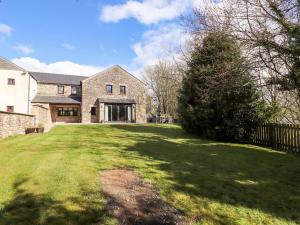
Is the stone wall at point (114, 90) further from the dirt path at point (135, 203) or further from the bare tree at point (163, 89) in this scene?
the dirt path at point (135, 203)

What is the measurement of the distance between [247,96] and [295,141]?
13.0 feet

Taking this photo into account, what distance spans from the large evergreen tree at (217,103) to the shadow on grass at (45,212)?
8.39 metres

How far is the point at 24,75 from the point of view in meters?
34.4

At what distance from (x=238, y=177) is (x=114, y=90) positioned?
35.7 meters

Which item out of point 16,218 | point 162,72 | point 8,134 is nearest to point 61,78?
point 162,72

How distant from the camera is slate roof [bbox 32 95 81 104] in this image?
38319 millimetres

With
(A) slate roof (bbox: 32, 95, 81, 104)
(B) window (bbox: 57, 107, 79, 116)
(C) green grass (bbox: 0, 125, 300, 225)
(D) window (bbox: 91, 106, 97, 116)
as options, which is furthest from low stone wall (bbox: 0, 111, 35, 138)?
(B) window (bbox: 57, 107, 79, 116)

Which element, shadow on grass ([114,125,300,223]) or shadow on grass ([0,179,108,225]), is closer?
shadow on grass ([0,179,108,225])

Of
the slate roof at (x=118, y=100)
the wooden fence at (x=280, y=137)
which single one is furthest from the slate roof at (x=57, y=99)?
the wooden fence at (x=280, y=137)

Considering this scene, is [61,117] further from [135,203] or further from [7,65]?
[135,203]

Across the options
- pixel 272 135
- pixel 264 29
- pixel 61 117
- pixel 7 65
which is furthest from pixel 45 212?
pixel 61 117

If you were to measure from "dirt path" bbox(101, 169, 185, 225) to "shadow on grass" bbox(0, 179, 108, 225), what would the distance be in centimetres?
35

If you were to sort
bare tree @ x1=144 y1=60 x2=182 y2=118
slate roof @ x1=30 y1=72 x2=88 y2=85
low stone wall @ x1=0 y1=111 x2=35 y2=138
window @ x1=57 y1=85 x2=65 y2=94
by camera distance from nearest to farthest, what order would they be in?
low stone wall @ x1=0 y1=111 x2=35 y2=138, slate roof @ x1=30 y1=72 x2=88 y2=85, window @ x1=57 y1=85 x2=65 y2=94, bare tree @ x1=144 y1=60 x2=182 y2=118

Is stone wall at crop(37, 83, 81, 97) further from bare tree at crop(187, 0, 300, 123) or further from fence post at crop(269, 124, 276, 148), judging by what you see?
fence post at crop(269, 124, 276, 148)
